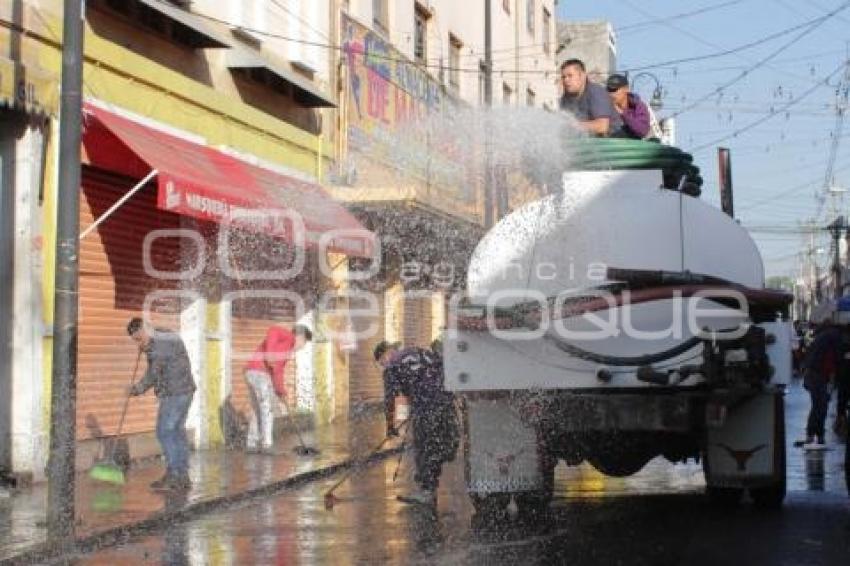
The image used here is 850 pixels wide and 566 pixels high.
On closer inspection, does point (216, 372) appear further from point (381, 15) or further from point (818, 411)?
point (381, 15)

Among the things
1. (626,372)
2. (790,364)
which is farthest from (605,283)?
(790,364)

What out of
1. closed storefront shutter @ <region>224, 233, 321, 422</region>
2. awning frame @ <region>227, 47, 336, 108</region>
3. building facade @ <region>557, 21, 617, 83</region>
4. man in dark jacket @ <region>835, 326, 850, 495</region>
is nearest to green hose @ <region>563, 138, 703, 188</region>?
man in dark jacket @ <region>835, 326, 850, 495</region>

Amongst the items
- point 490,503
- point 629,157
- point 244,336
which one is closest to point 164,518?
point 490,503

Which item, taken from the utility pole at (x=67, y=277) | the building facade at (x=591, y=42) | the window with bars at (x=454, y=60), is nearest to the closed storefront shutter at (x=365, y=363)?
the window with bars at (x=454, y=60)

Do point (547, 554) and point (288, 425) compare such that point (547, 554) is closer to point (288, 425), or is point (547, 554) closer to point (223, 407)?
point (223, 407)

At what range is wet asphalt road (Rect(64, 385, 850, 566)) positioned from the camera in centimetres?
827

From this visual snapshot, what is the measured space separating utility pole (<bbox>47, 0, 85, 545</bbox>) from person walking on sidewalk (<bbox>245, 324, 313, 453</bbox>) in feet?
21.4

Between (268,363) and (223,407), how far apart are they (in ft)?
5.00

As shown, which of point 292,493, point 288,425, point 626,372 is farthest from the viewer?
point 288,425

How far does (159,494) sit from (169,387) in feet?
3.19

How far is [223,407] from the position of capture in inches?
666

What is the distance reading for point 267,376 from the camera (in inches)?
621

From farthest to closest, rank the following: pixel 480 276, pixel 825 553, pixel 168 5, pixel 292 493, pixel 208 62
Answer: pixel 208 62 → pixel 168 5 → pixel 292 493 → pixel 480 276 → pixel 825 553

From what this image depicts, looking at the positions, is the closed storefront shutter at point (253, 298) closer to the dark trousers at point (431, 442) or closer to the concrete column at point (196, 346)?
the concrete column at point (196, 346)
